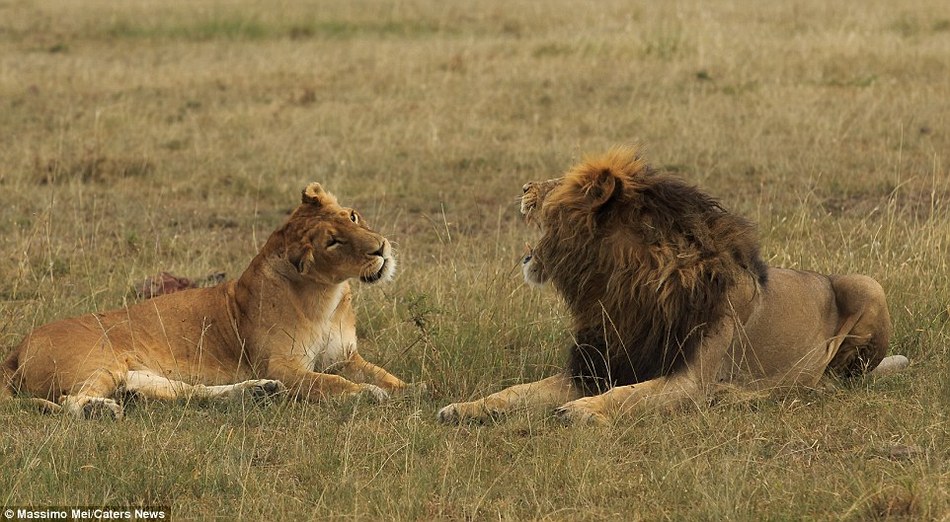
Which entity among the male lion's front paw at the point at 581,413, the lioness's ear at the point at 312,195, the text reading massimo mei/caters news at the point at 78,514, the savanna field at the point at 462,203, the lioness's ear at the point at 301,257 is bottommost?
the savanna field at the point at 462,203

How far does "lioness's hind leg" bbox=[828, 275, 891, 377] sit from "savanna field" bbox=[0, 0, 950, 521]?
17cm

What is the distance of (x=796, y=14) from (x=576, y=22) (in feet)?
9.36

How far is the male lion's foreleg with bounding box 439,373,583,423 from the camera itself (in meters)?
4.50

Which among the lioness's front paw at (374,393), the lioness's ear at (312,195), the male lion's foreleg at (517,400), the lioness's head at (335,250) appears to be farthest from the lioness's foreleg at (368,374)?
the lioness's ear at (312,195)

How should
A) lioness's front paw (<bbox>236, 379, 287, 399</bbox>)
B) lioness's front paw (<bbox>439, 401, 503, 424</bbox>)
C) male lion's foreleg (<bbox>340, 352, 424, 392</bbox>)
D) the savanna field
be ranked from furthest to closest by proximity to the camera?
male lion's foreleg (<bbox>340, 352, 424, 392</bbox>) → lioness's front paw (<bbox>236, 379, 287, 399</bbox>) → lioness's front paw (<bbox>439, 401, 503, 424</bbox>) → the savanna field

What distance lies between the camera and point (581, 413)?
4359 mm

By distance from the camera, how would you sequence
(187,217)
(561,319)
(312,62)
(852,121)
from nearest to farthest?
1. (561,319)
2. (187,217)
3. (852,121)
4. (312,62)

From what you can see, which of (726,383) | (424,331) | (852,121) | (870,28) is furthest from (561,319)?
(870,28)

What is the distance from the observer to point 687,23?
15148mm

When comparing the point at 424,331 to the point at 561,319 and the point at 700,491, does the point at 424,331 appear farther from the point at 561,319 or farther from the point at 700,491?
the point at 700,491

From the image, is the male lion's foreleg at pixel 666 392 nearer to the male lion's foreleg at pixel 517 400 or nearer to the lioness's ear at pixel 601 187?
the male lion's foreleg at pixel 517 400

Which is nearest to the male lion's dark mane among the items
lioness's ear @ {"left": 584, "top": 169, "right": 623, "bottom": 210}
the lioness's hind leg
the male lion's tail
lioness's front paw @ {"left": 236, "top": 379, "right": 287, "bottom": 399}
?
lioness's ear @ {"left": 584, "top": 169, "right": 623, "bottom": 210}

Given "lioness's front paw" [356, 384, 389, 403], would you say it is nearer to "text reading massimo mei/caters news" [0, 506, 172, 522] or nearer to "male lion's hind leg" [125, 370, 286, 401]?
"male lion's hind leg" [125, 370, 286, 401]

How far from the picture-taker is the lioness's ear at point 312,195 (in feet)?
16.8
